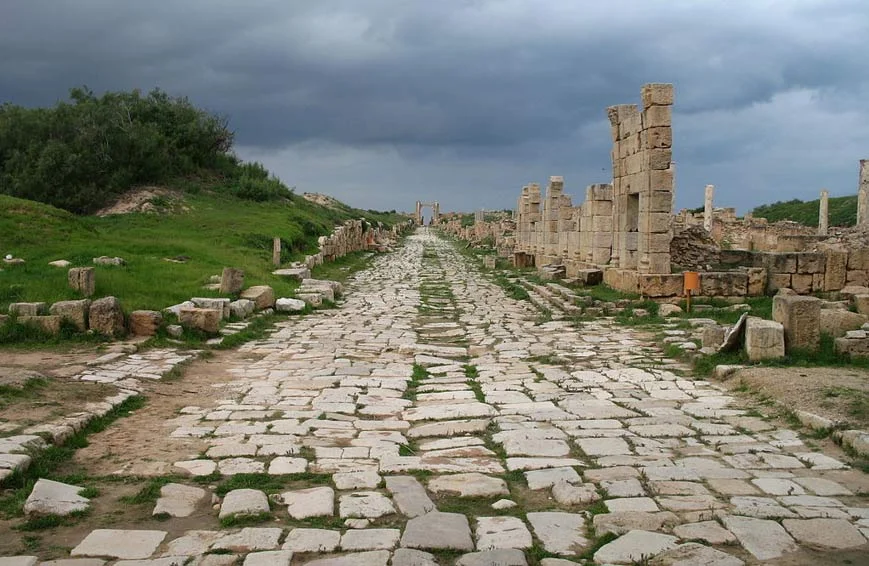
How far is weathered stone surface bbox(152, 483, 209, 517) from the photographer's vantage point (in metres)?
5.12

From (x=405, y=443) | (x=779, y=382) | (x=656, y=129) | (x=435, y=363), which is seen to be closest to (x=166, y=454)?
(x=405, y=443)

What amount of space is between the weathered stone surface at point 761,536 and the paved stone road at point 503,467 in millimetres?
14

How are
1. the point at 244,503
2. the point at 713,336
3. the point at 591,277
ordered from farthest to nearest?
the point at 591,277, the point at 713,336, the point at 244,503

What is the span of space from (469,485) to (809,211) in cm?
5543

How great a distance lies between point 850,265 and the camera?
16.2 meters

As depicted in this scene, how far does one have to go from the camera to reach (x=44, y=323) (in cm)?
1098

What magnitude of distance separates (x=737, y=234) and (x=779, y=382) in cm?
3379

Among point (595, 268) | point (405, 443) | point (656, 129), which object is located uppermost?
point (656, 129)

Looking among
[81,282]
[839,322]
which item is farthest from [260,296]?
[839,322]

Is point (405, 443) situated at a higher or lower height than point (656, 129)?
lower

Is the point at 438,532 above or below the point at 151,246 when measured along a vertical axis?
below

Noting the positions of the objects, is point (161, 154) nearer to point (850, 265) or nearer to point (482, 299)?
point (482, 299)

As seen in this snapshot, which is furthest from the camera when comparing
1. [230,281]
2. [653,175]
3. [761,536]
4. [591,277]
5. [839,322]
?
[591,277]

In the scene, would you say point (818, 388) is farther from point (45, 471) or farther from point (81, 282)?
point (81, 282)
